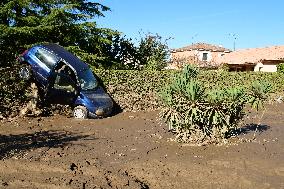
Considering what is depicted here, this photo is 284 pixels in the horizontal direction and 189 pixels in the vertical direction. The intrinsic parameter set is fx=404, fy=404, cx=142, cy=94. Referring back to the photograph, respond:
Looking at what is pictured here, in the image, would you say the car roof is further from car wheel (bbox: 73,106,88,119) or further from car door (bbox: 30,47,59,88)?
car wheel (bbox: 73,106,88,119)

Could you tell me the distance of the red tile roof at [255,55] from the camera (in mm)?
45912

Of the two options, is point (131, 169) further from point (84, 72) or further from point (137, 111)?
point (137, 111)

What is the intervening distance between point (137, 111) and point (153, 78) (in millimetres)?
2542

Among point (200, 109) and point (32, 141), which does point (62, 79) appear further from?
point (200, 109)

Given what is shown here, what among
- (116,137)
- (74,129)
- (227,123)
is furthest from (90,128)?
(227,123)

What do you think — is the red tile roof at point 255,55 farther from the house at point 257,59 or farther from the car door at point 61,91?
the car door at point 61,91

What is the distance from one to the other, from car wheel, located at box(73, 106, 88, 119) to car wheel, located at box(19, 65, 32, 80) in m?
2.22

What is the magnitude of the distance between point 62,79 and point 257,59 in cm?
3530

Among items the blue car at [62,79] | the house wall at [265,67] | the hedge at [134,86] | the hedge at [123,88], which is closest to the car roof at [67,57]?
the blue car at [62,79]

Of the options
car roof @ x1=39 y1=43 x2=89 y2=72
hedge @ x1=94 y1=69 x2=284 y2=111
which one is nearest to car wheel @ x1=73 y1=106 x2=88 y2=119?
car roof @ x1=39 y1=43 x2=89 y2=72

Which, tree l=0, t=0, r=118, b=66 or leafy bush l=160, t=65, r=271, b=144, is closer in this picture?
leafy bush l=160, t=65, r=271, b=144

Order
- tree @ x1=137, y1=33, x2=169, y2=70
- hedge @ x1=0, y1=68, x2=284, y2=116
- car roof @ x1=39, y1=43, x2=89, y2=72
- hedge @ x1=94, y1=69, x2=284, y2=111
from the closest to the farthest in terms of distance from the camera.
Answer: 1. hedge @ x1=0, y1=68, x2=284, y2=116
2. car roof @ x1=39, y1=43, x2=89, y2=72
3. hedge @ x1=94, y1=69, x2=284, y2=111
4. tree @ x1=137, y1=33, x2=169, y2=70

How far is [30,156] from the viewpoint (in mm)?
8656

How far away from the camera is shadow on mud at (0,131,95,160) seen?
9.17m
